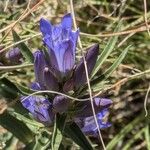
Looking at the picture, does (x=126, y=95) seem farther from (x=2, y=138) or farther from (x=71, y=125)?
(x=71, y=125)

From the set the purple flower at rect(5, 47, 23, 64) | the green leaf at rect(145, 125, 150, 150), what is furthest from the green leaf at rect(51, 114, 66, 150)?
the green leaf at rect(145, 125, 150, 150)

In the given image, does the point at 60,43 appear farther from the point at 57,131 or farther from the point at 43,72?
the point at 57,131

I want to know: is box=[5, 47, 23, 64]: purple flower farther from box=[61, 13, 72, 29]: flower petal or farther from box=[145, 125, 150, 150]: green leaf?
box=[145, 125, 150, 150]: green leaf

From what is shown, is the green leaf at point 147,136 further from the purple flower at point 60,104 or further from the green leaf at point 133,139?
the purple flower at point 60,104

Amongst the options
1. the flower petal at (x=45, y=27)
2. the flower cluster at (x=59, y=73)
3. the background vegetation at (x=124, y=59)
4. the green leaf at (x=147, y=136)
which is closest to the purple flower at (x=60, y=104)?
the flower cluster at (x=59, y=73)

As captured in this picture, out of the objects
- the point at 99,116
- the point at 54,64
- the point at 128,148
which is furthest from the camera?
the point at 128,148

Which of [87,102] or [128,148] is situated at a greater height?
[87,102]

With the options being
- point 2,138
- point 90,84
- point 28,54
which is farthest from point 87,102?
point 2,138
